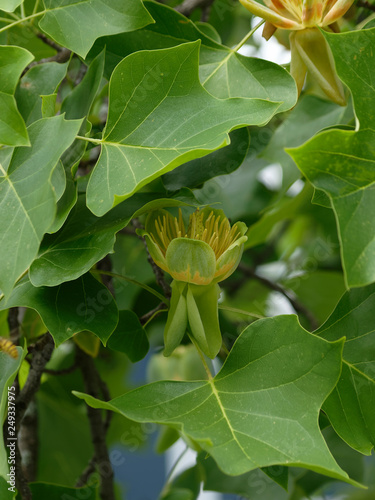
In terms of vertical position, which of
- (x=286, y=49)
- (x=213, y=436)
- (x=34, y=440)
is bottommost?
(x=34, y=440)

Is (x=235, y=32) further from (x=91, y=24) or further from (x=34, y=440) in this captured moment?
(x=34, y=440)

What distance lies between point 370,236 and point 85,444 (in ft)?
2.35

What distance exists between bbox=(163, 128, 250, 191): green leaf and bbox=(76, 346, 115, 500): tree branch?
10.7 inches

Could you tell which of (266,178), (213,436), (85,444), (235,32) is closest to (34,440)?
(85,444)

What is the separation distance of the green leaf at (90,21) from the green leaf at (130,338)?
9.4 inches

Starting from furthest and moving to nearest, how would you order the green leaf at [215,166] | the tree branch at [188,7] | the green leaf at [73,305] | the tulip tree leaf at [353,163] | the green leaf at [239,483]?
the green leaf at [239,483]
the tree branch at [188,7]
the green leaf at [215,166]
the green leaf at [73,305]
the tulip tree leaf at [353,163]

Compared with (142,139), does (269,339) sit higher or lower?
lower

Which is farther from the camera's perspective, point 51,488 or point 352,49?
point 51,488

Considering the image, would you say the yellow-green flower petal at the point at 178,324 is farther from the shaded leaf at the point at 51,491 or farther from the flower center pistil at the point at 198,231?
the shaded leaf at the point at 51,491

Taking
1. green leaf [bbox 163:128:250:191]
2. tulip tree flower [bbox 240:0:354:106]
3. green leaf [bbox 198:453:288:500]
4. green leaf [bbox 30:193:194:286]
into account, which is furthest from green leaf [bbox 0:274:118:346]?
green leaf [bbox 198:453:288:500]

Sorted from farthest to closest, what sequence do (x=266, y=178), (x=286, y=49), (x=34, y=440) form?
(x=266, y=178), (x=34, y=440), (x=286, y=49)

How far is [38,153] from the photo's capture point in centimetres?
46

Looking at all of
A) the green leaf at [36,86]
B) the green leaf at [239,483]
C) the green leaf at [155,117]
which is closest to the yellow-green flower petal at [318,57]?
the green leaf at [155,117]

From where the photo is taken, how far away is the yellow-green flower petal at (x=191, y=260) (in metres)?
0.50
